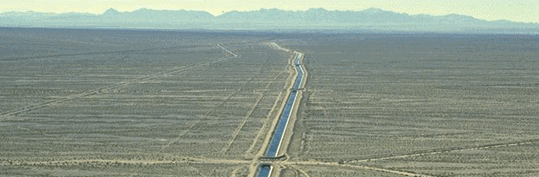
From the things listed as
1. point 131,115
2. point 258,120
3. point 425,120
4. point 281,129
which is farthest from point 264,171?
point 131,115

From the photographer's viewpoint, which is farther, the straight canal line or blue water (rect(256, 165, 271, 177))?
the straight canal line

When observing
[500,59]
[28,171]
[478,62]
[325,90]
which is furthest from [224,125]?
[500,59]

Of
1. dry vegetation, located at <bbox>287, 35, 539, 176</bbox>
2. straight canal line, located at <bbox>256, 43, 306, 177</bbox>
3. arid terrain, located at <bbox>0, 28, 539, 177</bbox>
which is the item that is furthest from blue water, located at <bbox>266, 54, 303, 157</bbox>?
dry vegetation, located at <bbox>287, 35, 539, 176</bbox>

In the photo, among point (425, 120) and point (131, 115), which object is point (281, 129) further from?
point (131, 115)

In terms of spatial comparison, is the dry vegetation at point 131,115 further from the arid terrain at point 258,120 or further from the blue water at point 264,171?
the blue water at point 264,171

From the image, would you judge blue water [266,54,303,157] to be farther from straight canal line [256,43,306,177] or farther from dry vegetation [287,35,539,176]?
dry vegetation [287,35,539,176]

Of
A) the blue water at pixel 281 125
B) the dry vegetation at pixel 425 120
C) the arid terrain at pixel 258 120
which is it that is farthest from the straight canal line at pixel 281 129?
the dry vegetation at pixel 425 120

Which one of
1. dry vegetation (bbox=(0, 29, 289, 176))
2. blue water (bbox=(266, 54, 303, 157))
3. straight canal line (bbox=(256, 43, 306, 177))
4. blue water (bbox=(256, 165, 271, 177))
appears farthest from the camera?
blue water (bbox=(266, 54, 303, 157))

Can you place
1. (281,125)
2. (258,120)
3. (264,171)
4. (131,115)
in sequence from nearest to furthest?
(264,171) < (281,125) < (258,120) < (131,115)
